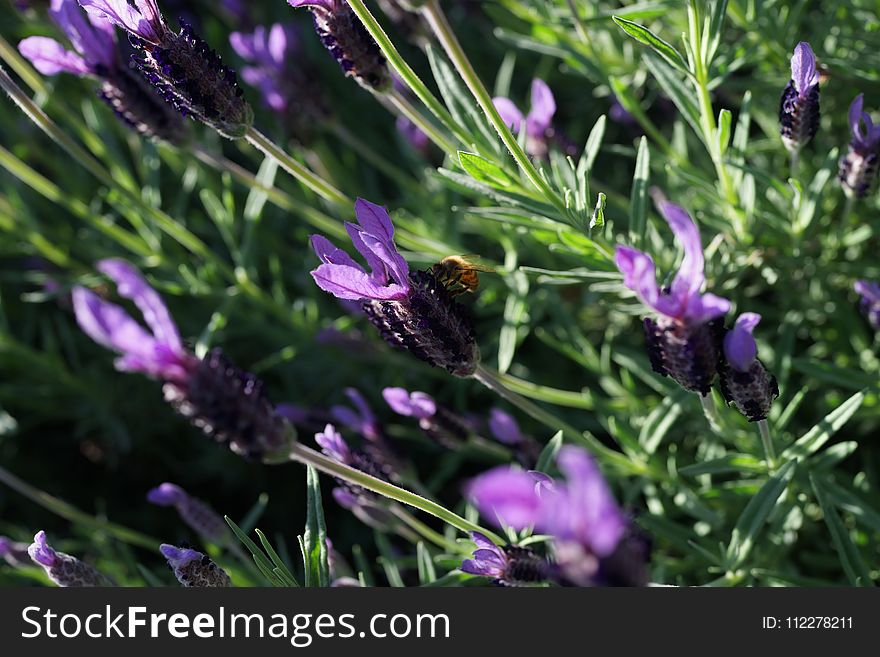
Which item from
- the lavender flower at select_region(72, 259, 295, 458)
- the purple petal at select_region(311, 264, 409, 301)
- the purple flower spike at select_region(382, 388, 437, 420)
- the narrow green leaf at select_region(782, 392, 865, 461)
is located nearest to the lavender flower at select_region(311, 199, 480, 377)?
the purple petal at select_region(311, 264, 409, 301)

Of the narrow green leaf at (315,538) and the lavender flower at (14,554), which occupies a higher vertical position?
the narrow green leaf at (315,538)

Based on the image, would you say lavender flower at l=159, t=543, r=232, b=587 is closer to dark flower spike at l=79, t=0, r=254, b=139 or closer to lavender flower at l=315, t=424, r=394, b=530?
lavender flower at l=315, t=424, r=394, b=530

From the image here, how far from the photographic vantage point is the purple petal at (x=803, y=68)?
4.33 feet

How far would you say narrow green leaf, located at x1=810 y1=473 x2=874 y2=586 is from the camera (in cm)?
147

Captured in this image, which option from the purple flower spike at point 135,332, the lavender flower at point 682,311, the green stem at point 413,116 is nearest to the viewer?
the purple flower spike at point 135,332

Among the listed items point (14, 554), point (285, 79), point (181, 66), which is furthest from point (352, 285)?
point (285, 79)

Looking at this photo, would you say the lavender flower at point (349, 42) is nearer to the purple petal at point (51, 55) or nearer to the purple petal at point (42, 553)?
the purple petal at point (51, 55)

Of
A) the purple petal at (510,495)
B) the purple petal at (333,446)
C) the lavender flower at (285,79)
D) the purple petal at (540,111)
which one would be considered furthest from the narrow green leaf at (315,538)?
the lavender flower at (285,79)

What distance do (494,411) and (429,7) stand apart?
32.5 inches

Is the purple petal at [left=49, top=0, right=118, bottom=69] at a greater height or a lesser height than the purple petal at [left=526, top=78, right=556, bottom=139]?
greater

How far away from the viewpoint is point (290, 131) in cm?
232

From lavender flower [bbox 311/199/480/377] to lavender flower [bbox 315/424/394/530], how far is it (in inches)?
10.0

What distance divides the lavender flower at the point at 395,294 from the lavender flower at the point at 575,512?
50 cm

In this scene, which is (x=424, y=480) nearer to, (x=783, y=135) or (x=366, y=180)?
(x=366, y=180)
